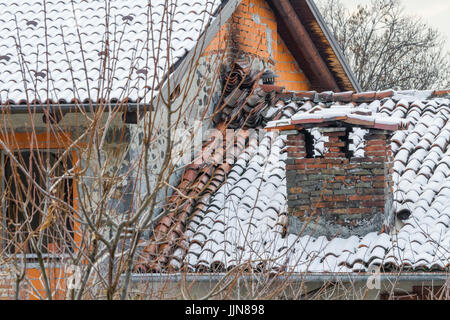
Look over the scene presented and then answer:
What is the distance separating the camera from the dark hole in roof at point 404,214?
6621 millimetres

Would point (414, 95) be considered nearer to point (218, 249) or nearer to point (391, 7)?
point (218, 249)

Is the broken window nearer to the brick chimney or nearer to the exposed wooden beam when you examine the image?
the brick chimney

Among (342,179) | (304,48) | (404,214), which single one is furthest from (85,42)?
(304,48)

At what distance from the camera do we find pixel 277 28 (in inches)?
412

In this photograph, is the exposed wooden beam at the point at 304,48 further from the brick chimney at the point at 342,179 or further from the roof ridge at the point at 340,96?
the brick chimney at the point at 342,179

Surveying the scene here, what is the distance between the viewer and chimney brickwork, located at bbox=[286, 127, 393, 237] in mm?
6562

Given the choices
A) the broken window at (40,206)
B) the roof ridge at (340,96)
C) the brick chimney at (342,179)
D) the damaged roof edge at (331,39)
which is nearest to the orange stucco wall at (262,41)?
the damaged roof edge at (331,39)

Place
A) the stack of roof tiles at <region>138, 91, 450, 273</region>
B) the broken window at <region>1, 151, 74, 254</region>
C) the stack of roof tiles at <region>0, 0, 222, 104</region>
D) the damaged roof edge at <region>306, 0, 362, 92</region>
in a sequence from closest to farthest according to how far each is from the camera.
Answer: the broken window at <region>1, 151, 74, 254</region>, the stack of roof tiles at <region>138, 91, 450, 273</region>, the stack of roof tiles at <region>0, 0, 222, 104</region>, the damaged roof edge at <region>306, 0, 362, 92</region>

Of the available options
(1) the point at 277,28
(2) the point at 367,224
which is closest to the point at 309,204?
(2) the point at 367,224

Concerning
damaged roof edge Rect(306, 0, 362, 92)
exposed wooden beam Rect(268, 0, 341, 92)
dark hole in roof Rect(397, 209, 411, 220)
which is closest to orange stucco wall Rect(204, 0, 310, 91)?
exposed wooden beam Rect(268, 0, 341, 92)

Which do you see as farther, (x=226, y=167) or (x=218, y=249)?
(x=226, y=167)

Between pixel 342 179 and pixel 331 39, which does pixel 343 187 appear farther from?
pixel 331 39

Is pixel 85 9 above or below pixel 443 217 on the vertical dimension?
above

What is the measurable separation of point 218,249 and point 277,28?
490 cm
